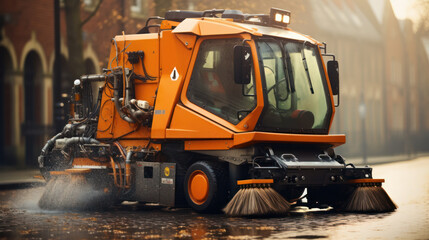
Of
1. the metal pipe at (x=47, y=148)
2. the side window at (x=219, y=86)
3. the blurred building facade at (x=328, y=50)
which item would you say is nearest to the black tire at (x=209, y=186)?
the side window at (x=219, y=86)

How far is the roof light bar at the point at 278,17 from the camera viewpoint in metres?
13.9

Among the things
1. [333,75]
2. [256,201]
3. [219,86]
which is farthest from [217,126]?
[333,75]

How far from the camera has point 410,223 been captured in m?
11.6

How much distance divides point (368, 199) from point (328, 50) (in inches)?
1427

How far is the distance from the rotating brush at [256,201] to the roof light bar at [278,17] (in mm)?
2823

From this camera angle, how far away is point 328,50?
4903 centimetres

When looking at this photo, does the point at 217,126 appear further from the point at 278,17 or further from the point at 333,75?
the point at 333,75

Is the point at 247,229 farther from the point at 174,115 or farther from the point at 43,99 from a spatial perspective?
the point at 43,99

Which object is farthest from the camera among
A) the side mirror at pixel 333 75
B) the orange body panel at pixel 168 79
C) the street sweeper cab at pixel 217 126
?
the side mirror at pixel 333 75

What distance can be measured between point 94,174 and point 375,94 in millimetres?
43598

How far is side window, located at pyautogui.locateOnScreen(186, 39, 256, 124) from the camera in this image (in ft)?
42.7

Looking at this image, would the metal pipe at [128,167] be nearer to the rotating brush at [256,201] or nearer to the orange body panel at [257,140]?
the orange body panel at [257,140]

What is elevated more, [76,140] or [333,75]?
[333,75]

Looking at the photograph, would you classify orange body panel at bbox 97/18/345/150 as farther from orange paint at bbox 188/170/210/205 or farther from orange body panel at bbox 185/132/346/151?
orange paint at bbox 188/170/210/205
